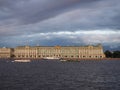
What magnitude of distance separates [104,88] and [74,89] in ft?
10.7

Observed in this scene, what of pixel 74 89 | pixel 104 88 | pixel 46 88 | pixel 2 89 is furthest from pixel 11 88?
pixel 104 88

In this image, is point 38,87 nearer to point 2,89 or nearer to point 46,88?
point 46,88

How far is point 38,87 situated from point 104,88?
6.87m

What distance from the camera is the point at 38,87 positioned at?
35.3 meters

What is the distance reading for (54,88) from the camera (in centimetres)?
3478

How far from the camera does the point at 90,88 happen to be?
34.7 meters

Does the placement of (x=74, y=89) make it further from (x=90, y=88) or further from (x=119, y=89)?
(x=119, y=89)

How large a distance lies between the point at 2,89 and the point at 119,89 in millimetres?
11667

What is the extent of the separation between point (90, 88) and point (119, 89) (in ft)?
9.71

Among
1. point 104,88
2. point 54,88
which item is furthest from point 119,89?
point 54,88

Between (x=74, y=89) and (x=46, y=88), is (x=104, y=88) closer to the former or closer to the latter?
(x=74, y=89)

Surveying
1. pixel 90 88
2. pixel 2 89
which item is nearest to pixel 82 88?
pixel 90 88

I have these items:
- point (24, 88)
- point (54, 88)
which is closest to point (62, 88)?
point (54, 88)

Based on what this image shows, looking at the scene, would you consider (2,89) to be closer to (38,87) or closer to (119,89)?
(38,87)
